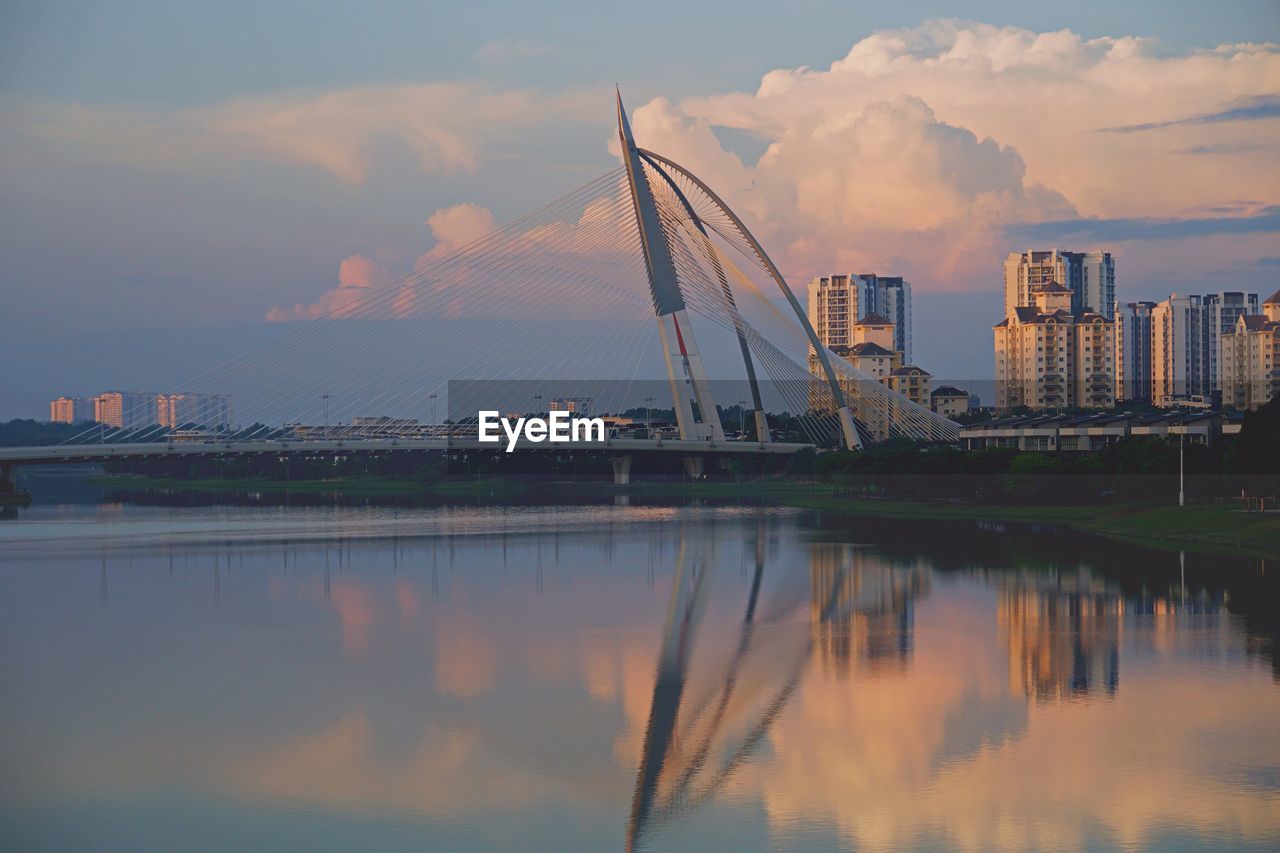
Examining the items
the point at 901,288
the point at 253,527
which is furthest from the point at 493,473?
the point at 901,288

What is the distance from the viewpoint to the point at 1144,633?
2089 centimetres

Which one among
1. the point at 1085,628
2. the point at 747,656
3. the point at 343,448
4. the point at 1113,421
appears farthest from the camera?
the point at 1113,421

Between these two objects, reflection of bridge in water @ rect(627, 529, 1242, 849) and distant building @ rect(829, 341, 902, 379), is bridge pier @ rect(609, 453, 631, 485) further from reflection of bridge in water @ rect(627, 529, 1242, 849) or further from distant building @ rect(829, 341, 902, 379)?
distant building @ rect(829, 341, 902, 379)

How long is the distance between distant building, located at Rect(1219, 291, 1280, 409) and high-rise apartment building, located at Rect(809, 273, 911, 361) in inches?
1759

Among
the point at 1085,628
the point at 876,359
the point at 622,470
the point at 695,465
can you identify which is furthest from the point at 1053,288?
the point at 1085,628

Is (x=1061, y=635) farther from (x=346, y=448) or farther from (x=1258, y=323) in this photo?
(x=1258, y=323)

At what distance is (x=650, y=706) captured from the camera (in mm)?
16578

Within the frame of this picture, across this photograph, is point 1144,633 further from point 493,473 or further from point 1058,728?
point 493,473

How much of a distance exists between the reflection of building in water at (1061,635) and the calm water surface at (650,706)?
9cm

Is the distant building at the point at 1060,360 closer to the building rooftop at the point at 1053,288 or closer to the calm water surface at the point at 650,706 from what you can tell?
the building rooftop at the point at 1053,288

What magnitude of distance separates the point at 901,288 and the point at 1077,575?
435 feet

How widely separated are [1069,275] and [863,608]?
118 metres

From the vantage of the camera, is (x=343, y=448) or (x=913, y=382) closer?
(x=343, y=448)

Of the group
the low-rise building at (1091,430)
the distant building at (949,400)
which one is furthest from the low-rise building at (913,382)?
the low-rise building at (1091,430)
